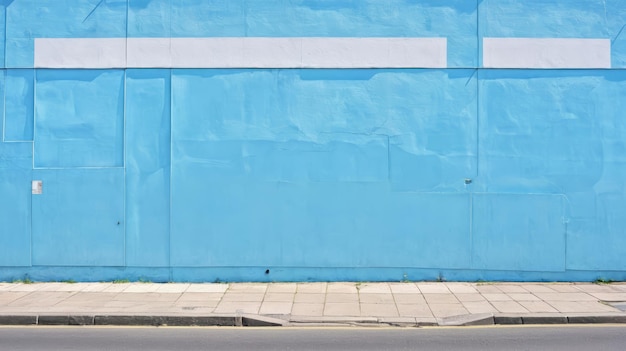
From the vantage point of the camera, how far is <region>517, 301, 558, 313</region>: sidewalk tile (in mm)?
7117

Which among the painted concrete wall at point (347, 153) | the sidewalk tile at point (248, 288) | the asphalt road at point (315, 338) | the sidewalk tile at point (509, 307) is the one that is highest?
the painted concrete wall at point (347, 153)

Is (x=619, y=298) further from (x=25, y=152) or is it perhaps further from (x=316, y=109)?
(x=25, y=152)

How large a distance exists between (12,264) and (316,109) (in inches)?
236

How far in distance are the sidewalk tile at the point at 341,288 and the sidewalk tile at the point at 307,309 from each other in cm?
82

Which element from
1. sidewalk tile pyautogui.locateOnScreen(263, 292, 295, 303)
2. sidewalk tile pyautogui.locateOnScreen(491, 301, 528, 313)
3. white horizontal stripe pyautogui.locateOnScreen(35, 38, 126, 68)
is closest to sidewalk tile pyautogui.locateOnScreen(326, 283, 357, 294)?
sidewalk tile pyautogui.locateOnScreen(263, 292, 295, 303)

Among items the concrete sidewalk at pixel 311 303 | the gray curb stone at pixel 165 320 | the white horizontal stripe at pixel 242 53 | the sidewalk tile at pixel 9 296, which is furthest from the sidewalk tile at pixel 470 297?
the sidewalk tile at pixel 9 296

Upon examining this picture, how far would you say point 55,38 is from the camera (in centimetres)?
901

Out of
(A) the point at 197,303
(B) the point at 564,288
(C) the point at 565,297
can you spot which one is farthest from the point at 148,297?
(B) the point at 564,288

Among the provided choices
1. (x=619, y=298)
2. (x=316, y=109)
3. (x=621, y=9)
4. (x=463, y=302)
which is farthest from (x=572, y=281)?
(x=316, y=109)

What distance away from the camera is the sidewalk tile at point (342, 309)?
700cm

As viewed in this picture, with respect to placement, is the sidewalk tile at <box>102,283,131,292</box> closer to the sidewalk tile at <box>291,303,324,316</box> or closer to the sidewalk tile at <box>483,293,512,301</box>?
the sidewalk tile at <box>291,303,324,316</box>

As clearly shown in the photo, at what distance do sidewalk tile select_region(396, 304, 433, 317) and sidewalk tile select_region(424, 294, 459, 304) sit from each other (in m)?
0.36

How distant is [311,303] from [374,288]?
4.54 feet

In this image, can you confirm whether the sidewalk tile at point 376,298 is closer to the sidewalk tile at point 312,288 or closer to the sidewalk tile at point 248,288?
the sidewalk tile at point 312,288
